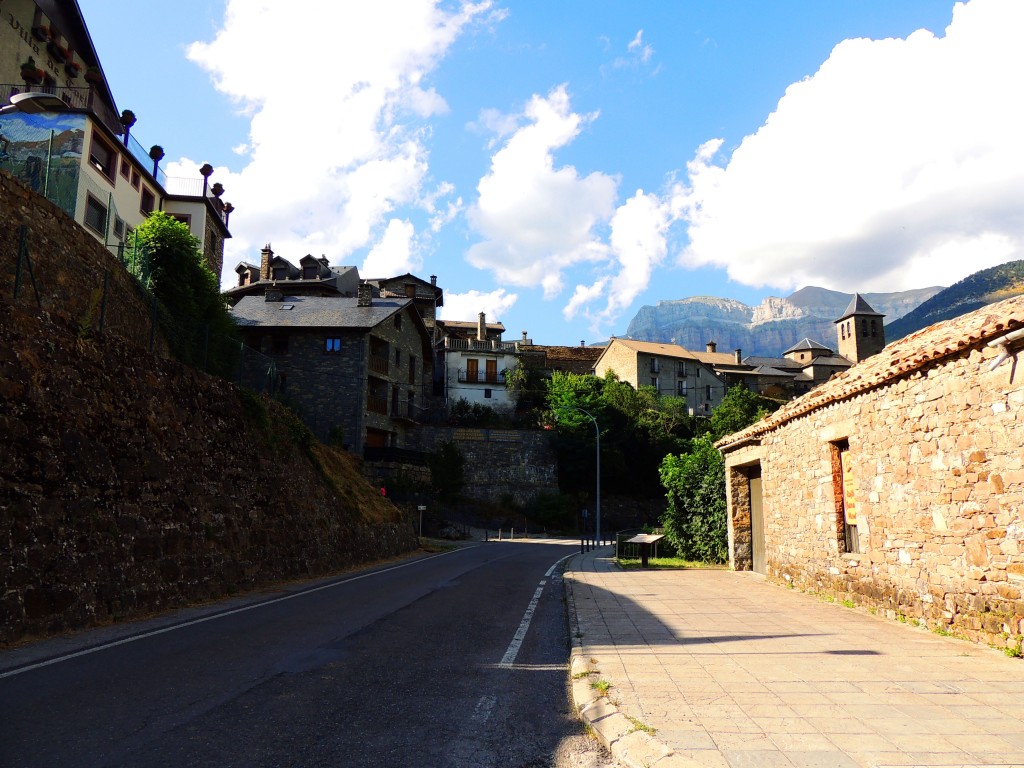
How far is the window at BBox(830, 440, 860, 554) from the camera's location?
1121 centimetres

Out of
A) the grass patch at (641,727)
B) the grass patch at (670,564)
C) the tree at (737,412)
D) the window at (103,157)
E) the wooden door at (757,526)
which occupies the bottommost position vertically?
the grass patch at (670,564)

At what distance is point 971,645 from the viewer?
24.5 feet

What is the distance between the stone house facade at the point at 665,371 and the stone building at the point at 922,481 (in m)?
58.2

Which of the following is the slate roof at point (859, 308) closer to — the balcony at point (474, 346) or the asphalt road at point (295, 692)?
the balcony at point (474, 346)

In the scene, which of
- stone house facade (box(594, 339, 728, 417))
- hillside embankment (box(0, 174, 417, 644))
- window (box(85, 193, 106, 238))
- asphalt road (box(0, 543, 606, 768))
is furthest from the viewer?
stone house facade (box(594, 339, 728, 417))

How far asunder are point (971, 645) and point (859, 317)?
10668 cm

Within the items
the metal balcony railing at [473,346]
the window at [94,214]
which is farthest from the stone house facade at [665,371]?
the window at [94,214]

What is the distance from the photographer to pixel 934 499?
8547 millimetres

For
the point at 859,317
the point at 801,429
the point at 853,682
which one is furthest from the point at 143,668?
the point at 859,317

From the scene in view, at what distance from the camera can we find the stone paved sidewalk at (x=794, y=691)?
417 centimetres

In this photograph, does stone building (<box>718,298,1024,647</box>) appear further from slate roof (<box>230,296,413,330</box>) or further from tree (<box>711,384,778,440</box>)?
tree (<box>711,384,778,440</box>)

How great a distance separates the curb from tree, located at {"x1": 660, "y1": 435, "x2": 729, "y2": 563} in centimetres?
1396

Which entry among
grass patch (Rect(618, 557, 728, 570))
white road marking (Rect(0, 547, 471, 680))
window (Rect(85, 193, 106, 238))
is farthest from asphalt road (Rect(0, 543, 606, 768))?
window (Rect(85, 193, 106, 238))

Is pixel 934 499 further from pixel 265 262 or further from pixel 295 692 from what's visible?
pixel 265 262
